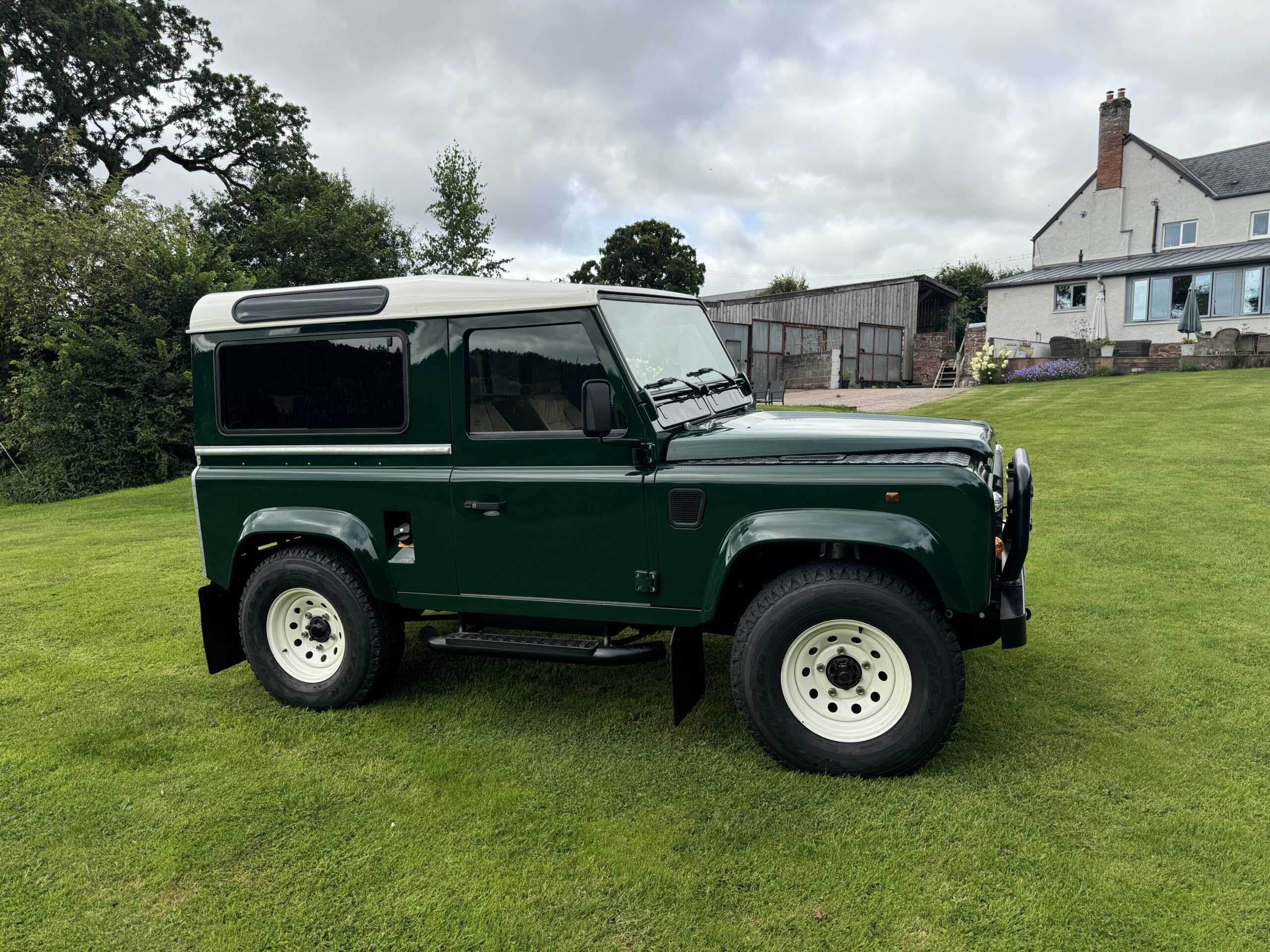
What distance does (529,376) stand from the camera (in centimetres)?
395

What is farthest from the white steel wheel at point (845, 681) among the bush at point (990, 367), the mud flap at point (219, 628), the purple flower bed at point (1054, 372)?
the bush at point (990, 367)

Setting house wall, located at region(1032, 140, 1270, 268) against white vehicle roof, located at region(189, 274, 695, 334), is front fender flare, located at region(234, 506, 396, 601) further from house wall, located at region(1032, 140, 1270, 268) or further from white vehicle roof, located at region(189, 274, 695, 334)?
house wall, located at region(1032, 140, 1270, 268)

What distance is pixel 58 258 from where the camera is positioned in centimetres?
1706

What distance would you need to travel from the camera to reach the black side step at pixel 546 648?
12.7 feet

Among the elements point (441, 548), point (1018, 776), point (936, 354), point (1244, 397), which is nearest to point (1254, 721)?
point (1018, 776)

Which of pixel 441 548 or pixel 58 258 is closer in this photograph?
pixel 441 548

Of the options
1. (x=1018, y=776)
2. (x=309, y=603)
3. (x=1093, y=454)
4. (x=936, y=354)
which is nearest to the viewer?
(x=1018, y=776)

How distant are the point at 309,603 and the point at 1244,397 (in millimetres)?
16924

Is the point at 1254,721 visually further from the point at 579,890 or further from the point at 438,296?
the point at 438,296

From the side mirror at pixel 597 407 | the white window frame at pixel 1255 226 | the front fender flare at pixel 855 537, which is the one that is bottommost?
the front fender flare at pixel 855 537

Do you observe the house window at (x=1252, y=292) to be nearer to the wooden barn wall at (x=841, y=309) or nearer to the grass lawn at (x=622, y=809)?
the wooden barn wall at (x=841, y=309)

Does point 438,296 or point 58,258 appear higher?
point 58,258

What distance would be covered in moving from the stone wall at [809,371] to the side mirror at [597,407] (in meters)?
24.2

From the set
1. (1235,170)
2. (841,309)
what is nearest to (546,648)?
(841,309)
